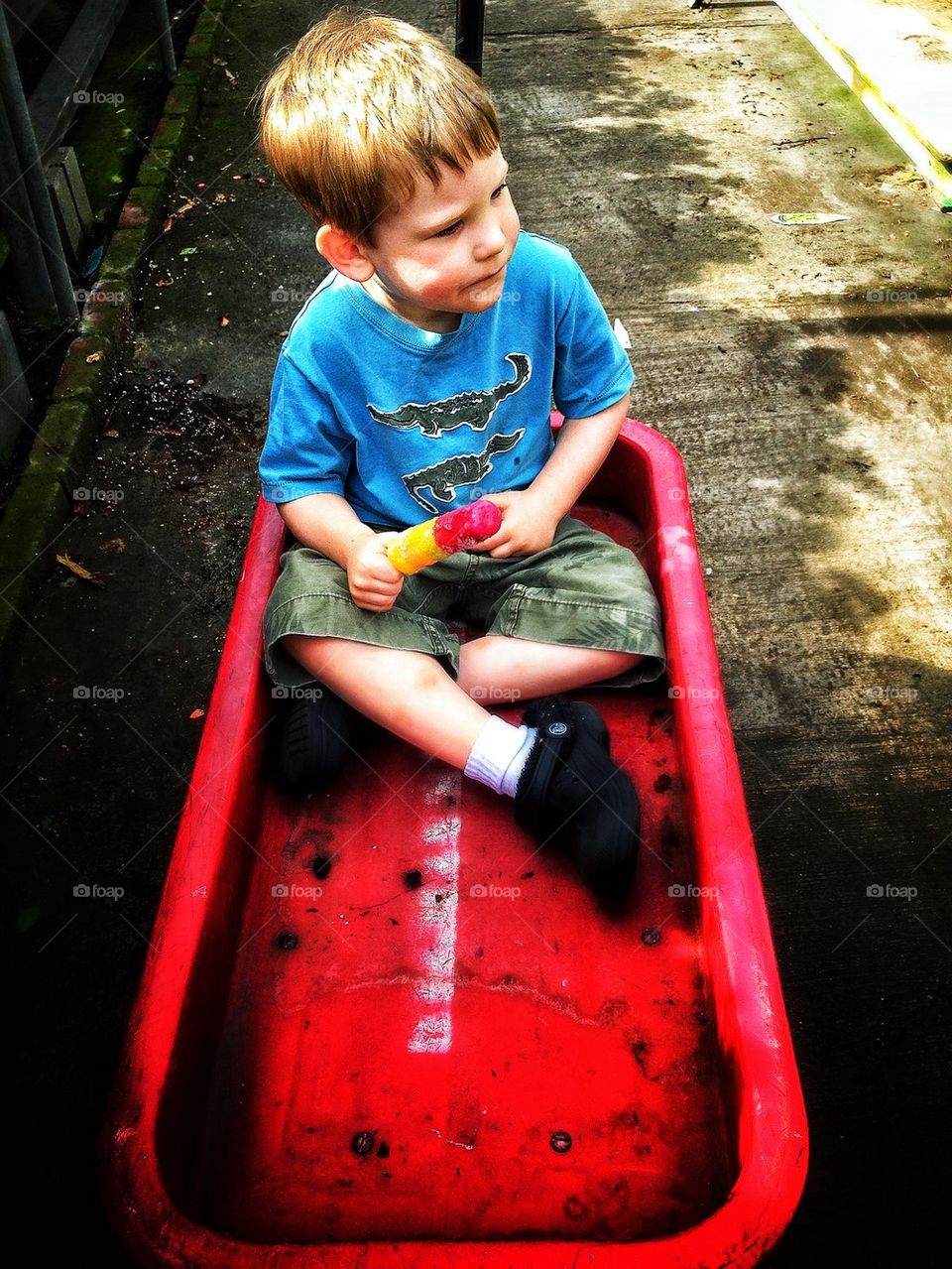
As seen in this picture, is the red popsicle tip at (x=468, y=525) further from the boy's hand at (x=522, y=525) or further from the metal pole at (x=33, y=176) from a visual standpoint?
the metal pole at (x=33, y=176)

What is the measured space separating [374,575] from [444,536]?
147mm

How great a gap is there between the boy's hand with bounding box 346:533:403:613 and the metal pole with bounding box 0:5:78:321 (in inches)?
74.6

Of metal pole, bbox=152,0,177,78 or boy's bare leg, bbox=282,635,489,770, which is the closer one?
boy's bare leg, bbox=282,635,489,770

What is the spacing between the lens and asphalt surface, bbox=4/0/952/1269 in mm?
1753

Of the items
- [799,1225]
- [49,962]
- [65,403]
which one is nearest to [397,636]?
[49,962]

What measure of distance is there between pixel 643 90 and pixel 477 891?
369 cm

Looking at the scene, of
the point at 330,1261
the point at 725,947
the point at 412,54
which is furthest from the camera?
the point at 412,54

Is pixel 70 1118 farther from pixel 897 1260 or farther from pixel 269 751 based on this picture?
pixel 897 1260

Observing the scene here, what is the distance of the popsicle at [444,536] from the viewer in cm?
137

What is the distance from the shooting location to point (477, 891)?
1.49m
